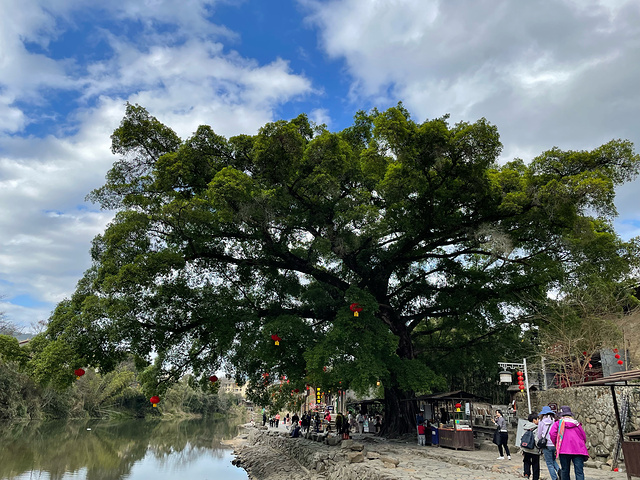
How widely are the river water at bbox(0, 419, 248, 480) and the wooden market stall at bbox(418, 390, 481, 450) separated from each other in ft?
30.9

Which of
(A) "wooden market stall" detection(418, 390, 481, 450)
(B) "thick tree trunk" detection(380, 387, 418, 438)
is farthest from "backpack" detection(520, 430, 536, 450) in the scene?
(B) "thick tree trunk" detection(380, 387, 418, 438)

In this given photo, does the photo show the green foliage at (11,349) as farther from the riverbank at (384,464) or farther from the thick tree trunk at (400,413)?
the thick tree trunk at (400,413)

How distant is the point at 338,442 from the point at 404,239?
834cm

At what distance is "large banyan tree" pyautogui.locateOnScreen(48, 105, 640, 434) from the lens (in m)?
12.2

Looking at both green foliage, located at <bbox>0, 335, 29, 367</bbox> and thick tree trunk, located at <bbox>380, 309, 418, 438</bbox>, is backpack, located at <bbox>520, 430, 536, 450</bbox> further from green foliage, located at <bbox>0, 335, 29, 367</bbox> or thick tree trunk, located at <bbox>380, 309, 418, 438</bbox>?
green foliage, located at <bbox>0, 335, 29, 367</bbox>

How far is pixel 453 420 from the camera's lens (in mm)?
14750

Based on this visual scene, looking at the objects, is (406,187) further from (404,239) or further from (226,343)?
(226,343)

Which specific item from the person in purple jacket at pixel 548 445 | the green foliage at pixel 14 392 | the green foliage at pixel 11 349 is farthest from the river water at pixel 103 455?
the person in purple jacket at pixel 548 445

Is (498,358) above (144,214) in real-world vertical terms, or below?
below

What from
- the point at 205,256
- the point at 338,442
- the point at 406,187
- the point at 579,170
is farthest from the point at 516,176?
the point at 338,442

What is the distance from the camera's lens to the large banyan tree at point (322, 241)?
1223 centimetres

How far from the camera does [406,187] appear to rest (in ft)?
41.3

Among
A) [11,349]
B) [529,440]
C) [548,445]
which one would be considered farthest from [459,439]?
[11,349]

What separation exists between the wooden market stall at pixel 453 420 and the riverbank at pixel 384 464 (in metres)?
0.50
